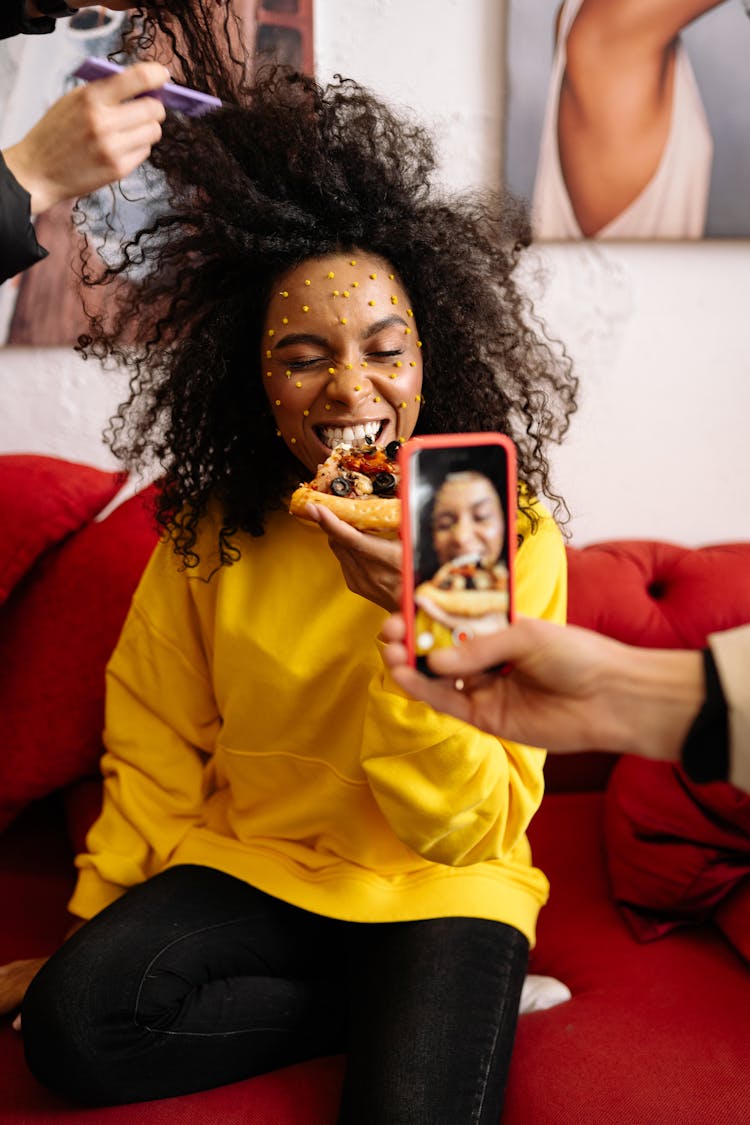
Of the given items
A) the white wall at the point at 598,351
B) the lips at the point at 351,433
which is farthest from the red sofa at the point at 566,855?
the lips at the point at 351,433

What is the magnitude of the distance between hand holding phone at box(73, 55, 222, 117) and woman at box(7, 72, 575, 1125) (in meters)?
0.13

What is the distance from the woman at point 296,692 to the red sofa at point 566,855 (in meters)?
0.07

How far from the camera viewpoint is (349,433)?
111 cm

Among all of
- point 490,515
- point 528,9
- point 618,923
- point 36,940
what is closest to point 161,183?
point 528,9

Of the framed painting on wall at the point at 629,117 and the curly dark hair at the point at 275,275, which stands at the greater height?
the framed painting on wall at the point at 629,117

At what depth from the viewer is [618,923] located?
51.2 inches

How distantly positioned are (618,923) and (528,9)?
57.3 inches

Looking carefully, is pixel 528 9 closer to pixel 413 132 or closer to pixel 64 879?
pixel 413 132

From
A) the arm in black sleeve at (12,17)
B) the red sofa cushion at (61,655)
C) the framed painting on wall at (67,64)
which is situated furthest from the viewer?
the framed painting on wall at (67,64)

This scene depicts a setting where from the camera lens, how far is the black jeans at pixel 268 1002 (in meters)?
0.98

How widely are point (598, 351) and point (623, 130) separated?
1.22ft

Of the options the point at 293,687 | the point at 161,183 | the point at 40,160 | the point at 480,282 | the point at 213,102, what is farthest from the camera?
the point at 161,183

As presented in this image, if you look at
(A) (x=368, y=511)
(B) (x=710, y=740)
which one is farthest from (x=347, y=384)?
(B) (x=710, y=740)

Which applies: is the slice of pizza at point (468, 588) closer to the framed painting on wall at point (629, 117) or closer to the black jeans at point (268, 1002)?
the black jeans at point (268, 1002)
